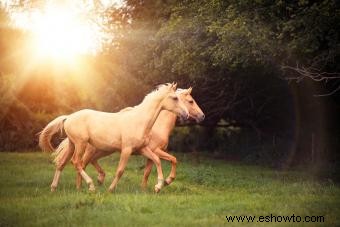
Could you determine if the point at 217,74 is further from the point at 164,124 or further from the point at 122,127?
the point at 122,127

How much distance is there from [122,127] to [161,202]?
2.84m

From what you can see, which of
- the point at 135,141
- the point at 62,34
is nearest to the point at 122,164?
the point at 135,141

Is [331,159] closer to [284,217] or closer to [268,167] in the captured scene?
[268,167]

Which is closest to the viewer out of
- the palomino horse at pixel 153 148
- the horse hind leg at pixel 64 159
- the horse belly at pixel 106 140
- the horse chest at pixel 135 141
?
the horse chest at pixel 135 141

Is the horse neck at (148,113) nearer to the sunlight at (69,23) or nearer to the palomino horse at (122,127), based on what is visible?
the palomino horse at (122,127)

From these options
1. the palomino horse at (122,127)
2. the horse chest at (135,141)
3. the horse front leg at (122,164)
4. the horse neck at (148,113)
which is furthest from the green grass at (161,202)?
the horse neck at (148,113)

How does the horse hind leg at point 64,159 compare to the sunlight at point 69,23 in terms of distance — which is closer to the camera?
the horse hind leg at point 64,159

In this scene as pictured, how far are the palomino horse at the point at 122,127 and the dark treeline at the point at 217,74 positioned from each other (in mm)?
4496

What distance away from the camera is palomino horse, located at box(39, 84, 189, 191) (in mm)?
14297

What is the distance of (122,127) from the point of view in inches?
569

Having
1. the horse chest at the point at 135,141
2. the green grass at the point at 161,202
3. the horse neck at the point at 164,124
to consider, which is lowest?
the green grass at the point at 161,202

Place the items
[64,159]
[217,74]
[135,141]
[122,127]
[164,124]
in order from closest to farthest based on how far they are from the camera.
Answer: [135,141] < [122,127] < [64,159] < [164,124] < [217,74]

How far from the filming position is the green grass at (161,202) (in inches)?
413

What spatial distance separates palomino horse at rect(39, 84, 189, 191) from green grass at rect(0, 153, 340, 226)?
1.04m
